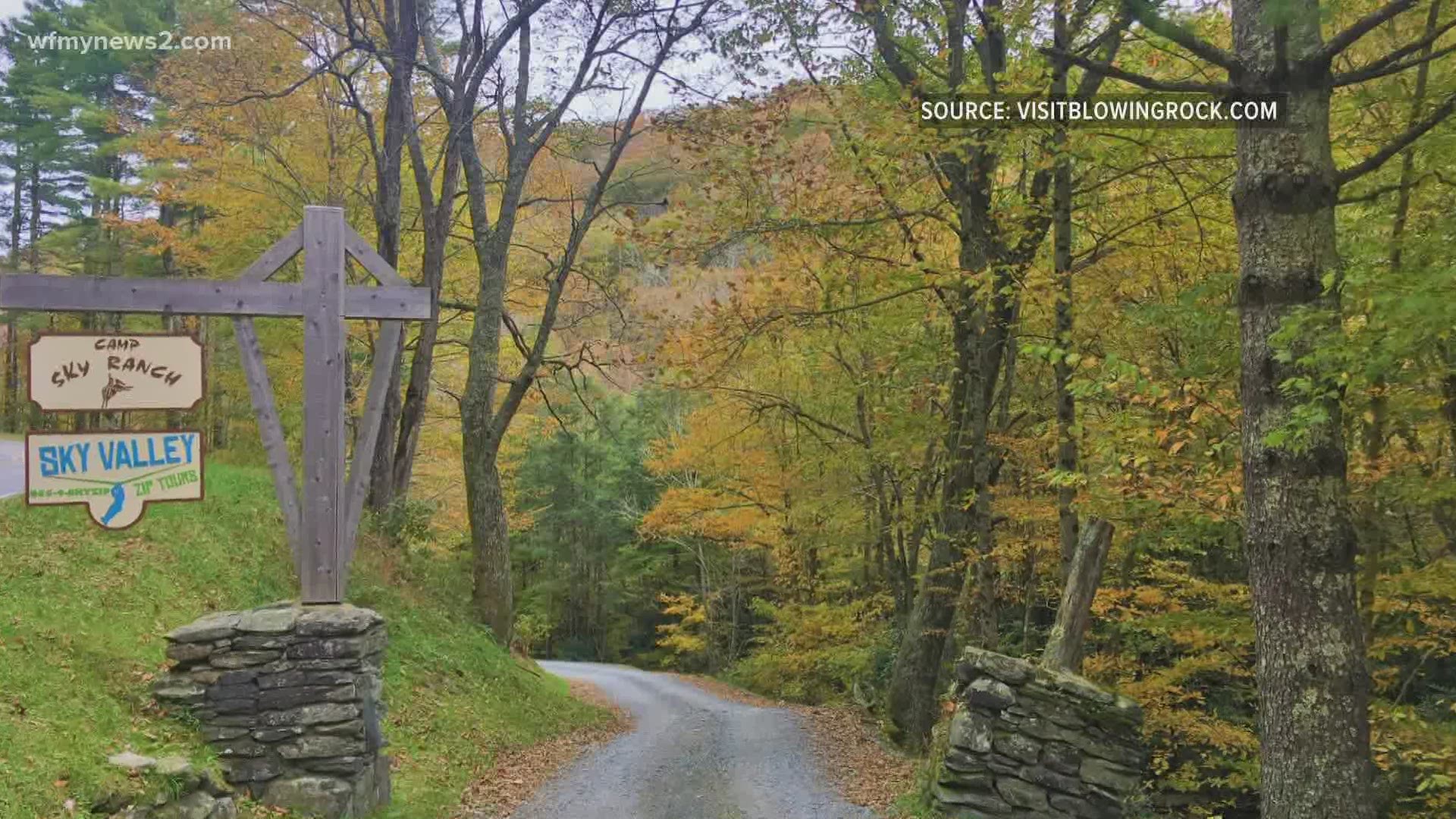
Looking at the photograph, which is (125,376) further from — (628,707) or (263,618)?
(628,707)

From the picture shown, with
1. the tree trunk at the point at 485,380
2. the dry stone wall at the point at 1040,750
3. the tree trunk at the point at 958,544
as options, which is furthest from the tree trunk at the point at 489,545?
the dry stone wall at the point at 1040,750

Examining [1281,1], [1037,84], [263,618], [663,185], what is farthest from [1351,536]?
[663,185]

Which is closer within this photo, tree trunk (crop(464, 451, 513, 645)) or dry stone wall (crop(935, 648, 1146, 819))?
dry stone wall (crop(935, 648, 1146, 819))

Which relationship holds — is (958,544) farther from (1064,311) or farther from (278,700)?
(278,700)

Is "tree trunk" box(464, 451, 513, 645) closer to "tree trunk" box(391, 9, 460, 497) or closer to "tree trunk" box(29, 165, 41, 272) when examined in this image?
"tree trunk" box(391, 9, 460, 497)

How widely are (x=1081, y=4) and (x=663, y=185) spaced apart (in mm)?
7010

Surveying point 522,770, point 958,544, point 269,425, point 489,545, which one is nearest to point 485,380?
point 489,545

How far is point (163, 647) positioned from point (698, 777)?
15.8 ft

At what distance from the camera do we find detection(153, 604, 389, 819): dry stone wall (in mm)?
5805

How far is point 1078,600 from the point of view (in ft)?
23.3

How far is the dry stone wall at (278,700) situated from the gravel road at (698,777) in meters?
1.85

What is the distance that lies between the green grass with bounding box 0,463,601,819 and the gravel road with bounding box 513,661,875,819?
900mm

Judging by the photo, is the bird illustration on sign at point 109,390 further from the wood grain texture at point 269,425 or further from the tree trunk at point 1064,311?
the tree trunk at point 1064,311

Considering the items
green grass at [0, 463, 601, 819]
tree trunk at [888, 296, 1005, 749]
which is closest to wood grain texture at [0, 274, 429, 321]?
green grass at [0, 463, 601, 819]
